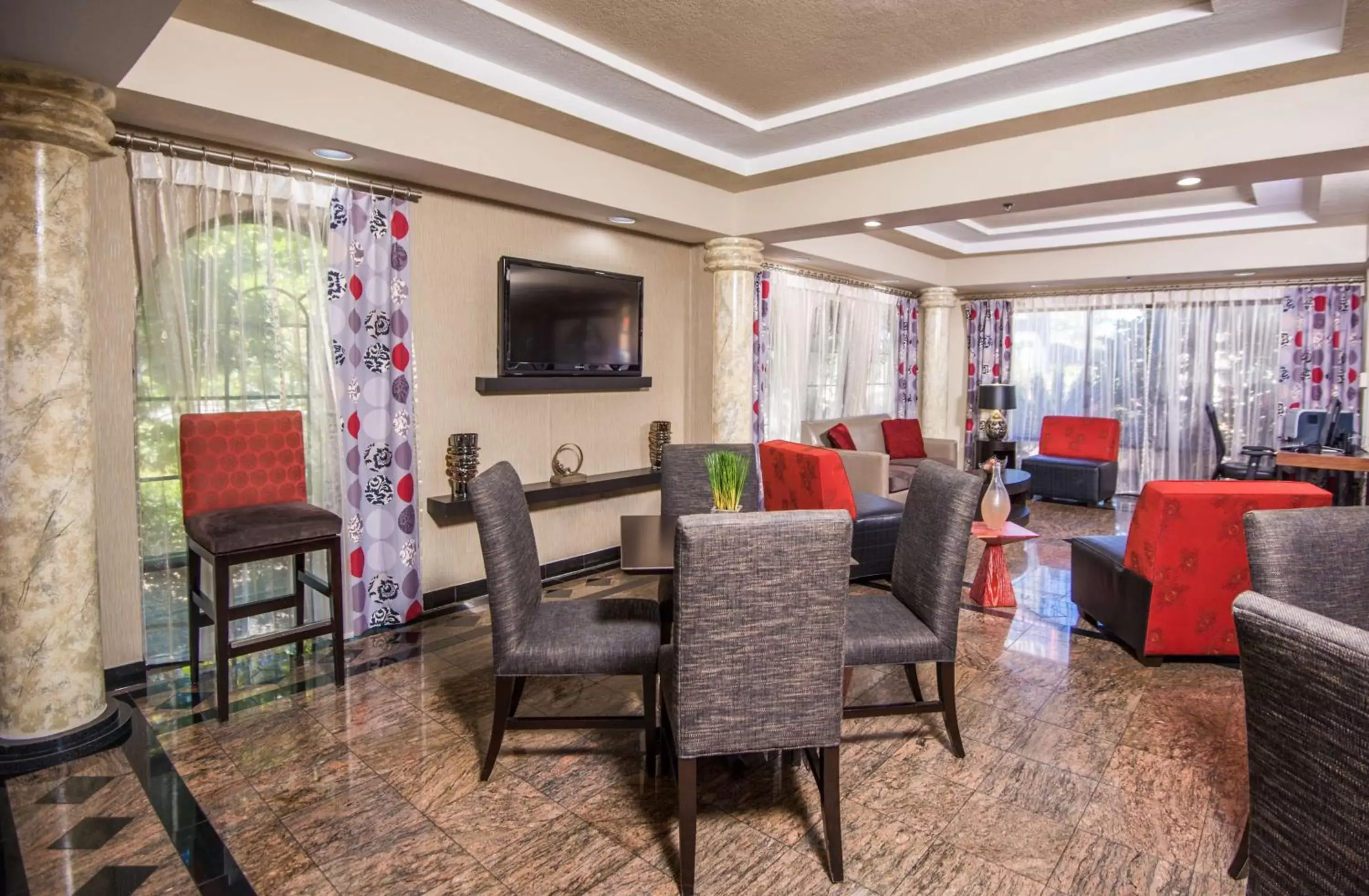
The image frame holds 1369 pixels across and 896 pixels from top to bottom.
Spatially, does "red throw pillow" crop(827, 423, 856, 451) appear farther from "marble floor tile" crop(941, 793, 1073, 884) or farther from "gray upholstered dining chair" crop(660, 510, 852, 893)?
"gray upholstered dining chair" crop(660, 510, 852, 893)

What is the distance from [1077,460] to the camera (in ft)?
24.8

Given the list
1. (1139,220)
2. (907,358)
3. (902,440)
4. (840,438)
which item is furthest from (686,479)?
(907,358)

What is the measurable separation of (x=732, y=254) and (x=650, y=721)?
373cm

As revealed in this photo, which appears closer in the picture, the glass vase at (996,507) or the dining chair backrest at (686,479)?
the dining chair backrest at (686,479)

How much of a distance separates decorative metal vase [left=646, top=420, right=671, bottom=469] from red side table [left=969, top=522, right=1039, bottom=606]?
2.19 meters

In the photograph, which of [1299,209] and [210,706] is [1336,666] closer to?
[210,706]

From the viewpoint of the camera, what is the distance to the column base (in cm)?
249

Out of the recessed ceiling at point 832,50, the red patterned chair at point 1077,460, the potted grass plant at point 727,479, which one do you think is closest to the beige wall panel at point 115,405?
the recessed ceiling at point 832,50

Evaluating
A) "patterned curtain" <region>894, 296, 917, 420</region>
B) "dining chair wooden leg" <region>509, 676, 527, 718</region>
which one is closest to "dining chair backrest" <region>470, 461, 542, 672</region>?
"dining chair wooden leg" <region>509, 676, 527, 718</region>

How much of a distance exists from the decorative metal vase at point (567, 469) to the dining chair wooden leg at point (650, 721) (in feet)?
7.48

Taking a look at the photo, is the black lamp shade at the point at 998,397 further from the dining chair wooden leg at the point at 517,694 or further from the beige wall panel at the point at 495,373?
the dining chair wooden leg at the point at 517,694

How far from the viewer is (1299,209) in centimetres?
593

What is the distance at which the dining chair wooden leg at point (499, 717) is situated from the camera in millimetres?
2375

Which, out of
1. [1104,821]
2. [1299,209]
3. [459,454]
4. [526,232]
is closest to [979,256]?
[1299,209]
